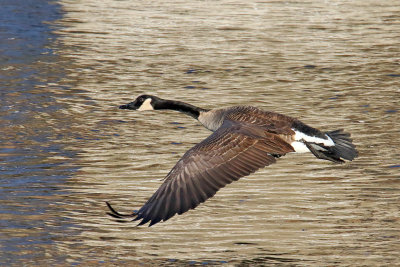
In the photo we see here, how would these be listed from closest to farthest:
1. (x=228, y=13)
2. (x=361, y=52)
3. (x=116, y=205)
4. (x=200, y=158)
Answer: (x=200, y=158), (x=116, y=205), (x=361, y=52), (x=228, y=13)

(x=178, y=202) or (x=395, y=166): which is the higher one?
(x=178, y=202)

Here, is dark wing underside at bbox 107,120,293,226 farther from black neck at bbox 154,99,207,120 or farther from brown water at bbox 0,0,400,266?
black neck at bbox 154,99,207,120

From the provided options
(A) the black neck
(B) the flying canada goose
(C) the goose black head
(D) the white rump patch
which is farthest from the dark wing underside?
(C) the goose black head

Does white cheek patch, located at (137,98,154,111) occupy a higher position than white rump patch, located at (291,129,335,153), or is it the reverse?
white rump patch, located at (291,129,335,153)

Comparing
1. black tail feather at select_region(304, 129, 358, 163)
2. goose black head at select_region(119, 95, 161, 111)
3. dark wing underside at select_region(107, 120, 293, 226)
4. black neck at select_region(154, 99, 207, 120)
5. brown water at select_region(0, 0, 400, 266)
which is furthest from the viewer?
goose black head at select_region(119, 95, 161, 111)

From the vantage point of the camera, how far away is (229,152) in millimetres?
6547

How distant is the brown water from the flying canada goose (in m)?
0.42

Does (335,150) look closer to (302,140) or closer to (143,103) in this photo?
(302,140)

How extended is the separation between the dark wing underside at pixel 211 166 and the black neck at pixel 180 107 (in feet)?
4.54

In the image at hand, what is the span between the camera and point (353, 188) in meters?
7.75

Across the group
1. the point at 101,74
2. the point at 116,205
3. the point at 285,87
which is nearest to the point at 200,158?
the point at 116,205

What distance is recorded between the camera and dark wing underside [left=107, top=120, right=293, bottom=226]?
19.2 feet

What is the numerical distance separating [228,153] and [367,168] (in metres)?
2.37

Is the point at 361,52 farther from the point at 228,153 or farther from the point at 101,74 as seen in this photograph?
the point at 228,153
